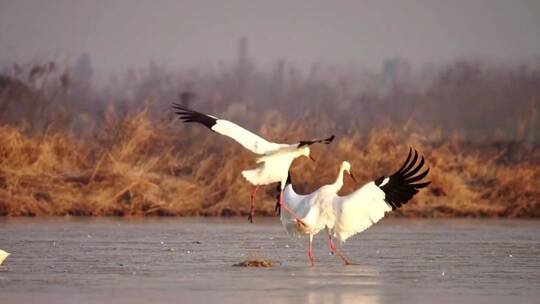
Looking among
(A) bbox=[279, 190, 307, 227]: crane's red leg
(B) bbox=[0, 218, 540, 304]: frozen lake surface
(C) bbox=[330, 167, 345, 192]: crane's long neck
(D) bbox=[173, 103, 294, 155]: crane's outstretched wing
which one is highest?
(D) bbox=[173, 103, 294, 155]: crane's outstretched wing

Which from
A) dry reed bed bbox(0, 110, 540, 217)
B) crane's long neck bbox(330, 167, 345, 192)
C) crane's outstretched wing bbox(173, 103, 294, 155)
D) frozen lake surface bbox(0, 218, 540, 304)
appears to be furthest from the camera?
dry reed bed bbox(0, 110, 540, 217)

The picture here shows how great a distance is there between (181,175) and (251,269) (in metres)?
11.9

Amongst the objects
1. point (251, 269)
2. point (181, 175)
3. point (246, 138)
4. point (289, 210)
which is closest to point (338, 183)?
point (289, 210)

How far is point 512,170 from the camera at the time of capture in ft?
90.6

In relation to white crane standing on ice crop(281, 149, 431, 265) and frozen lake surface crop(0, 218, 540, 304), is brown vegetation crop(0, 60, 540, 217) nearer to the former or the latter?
frozen lake surface crop(0, 218, 540, 304)

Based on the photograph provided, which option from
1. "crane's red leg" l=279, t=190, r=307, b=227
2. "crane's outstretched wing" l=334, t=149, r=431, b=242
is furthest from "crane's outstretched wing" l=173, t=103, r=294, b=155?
"crane's outstretched wing" l=334, t=149, r=431, b=242

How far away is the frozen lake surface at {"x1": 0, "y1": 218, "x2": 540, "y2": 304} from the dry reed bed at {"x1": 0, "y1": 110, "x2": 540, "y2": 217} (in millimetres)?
1793

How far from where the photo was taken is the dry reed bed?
999 inches

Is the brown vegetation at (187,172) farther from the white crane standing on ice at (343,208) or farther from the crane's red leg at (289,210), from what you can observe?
the white crane standing on ice at (343,208)

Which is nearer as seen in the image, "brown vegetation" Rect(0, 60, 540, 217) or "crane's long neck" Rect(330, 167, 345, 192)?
"crane's long neck" Rect(330, 167, 345, 192)

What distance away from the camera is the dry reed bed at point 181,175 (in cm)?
2538

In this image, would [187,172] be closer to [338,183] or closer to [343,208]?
[338,183]

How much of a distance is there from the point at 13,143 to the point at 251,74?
44278mm

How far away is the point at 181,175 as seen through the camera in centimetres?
2708
